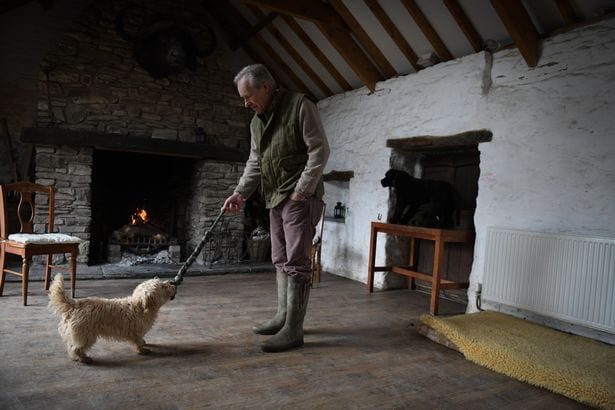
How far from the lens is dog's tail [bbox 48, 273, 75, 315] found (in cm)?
205

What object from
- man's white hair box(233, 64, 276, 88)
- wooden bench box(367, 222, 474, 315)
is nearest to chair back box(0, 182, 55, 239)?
man's white hair box(233, 64, 276, 88)

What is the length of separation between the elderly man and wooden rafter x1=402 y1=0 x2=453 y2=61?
79.0 inches

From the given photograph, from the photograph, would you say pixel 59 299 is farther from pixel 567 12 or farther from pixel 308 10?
pixel 567 12

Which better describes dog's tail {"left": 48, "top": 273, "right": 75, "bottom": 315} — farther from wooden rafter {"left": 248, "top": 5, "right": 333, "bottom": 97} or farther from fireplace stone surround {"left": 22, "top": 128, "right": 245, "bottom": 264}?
wooden rafter {"left": 248, "top": 5, "right": 333, "bottom": 97}

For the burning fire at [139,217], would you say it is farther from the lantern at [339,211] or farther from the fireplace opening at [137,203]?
the lantern at [339,211]

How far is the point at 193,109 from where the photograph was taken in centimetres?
567

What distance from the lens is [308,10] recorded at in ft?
13.7

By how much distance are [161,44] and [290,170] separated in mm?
3634

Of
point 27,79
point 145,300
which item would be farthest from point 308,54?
point 145,300

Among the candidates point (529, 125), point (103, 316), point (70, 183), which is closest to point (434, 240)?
point (529, 125)

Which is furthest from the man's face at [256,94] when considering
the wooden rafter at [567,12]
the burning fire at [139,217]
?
the burning fire at [139,217]

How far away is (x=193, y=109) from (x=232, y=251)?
204 centimetres

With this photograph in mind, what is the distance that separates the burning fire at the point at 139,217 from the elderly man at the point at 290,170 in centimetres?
353

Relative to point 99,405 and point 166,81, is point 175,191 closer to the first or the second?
point 166,81
